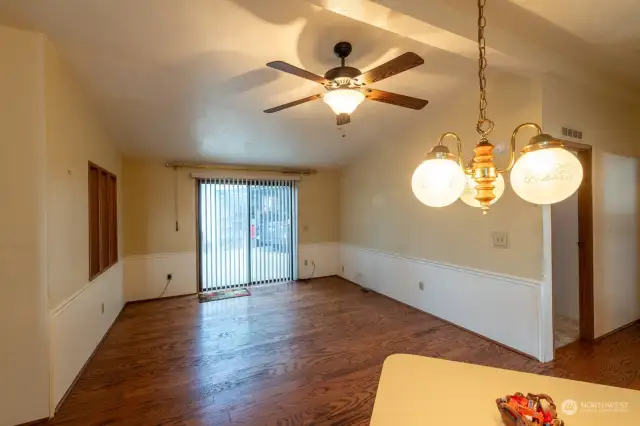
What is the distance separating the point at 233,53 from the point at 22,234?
1.93 meters

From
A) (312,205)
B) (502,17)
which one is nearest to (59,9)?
(502,17)

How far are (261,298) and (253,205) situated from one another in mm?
1638

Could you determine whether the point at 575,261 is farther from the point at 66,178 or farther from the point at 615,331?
the point at 66,178

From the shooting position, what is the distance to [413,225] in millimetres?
4023

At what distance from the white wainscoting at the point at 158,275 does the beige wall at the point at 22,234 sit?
265cm

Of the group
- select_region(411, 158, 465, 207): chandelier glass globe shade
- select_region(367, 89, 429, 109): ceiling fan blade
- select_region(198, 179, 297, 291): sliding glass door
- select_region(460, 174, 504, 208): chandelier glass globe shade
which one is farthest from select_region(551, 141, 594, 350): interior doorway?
select_region(198, 179, 297, 291): sliding glass door

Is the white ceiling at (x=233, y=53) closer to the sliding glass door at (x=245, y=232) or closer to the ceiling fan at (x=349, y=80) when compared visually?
the ceiling fan at (x=349, y=80)

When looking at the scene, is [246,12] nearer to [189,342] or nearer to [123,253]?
[189,342]

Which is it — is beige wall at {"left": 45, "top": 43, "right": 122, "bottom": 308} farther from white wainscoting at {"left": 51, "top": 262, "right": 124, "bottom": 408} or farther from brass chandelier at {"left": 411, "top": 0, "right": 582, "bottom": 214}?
brass chandelier at {"left": 411, "top": 0, "right": 582, "bottom": 214}

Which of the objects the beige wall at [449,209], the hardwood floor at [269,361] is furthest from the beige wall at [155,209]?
the beige wall at [449,209]

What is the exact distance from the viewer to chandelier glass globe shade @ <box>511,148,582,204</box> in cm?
101

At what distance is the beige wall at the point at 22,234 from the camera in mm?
1884

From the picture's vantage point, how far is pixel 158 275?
4.62 metres

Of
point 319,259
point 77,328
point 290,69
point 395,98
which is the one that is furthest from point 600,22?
point 319,259
